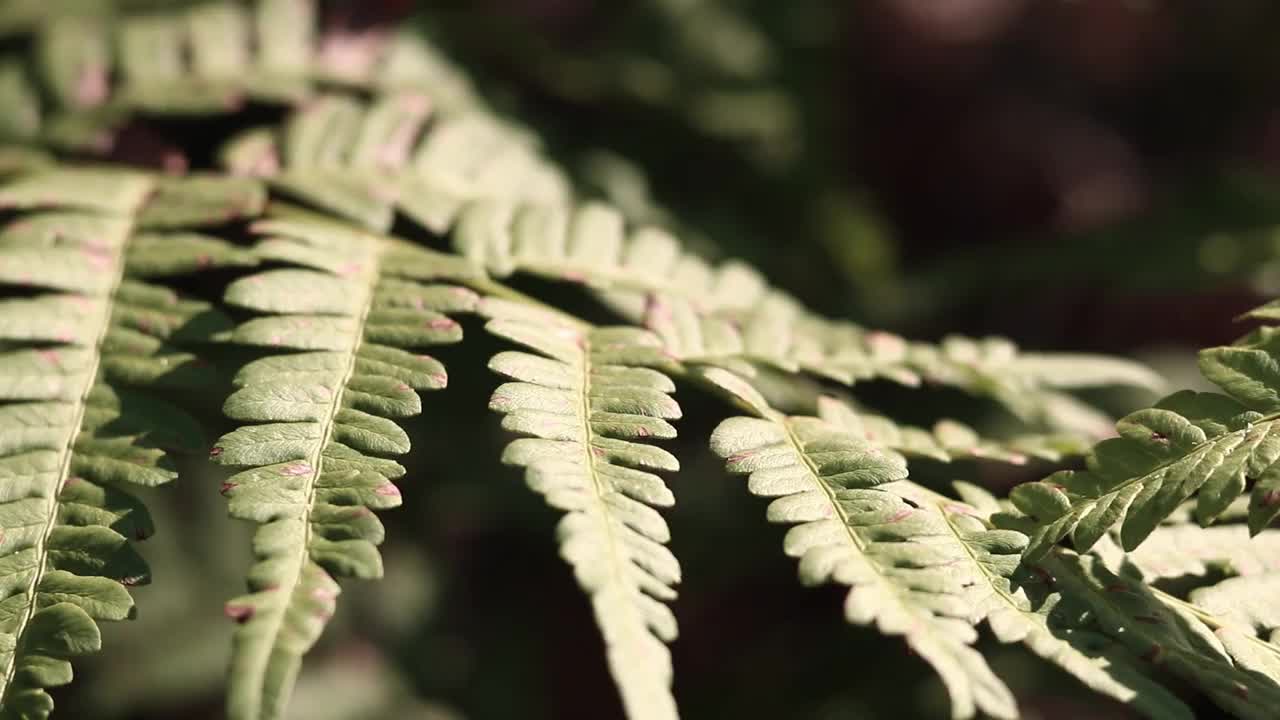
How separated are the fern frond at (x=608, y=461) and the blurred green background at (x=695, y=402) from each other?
534 mm

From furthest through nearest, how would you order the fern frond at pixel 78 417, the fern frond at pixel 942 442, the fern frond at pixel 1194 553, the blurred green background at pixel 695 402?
the blurred green background at pixel 695 402, the fern frond at pixel 942 442, the fern frond at pixel 1194 553, the fern frond at pixel 78 417

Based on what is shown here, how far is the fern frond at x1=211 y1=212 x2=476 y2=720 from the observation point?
1022mm

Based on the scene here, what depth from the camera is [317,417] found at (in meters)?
1.27

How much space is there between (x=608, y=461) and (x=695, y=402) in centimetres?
116

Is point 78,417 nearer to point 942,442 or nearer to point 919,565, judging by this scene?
point 919,565

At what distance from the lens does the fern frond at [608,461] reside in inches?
39.7

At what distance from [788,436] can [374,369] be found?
527mm

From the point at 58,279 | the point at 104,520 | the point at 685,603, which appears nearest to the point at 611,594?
the point at 104,520

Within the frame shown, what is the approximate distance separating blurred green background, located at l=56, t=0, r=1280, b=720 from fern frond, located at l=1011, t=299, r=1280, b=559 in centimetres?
66

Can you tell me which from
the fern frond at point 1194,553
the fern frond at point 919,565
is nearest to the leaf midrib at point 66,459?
the fern frond at point 919,565

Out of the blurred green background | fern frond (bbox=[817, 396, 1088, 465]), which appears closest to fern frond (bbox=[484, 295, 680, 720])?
fern frond (bbox=[817, 396, 1088, 465])

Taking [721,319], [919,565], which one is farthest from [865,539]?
[721,319]

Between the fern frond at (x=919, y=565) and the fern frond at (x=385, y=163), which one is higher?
the fern frond at (x=385, y=163)

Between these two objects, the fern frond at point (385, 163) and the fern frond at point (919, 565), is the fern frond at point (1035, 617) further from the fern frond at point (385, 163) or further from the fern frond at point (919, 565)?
the fern frond at point (385, 163)
